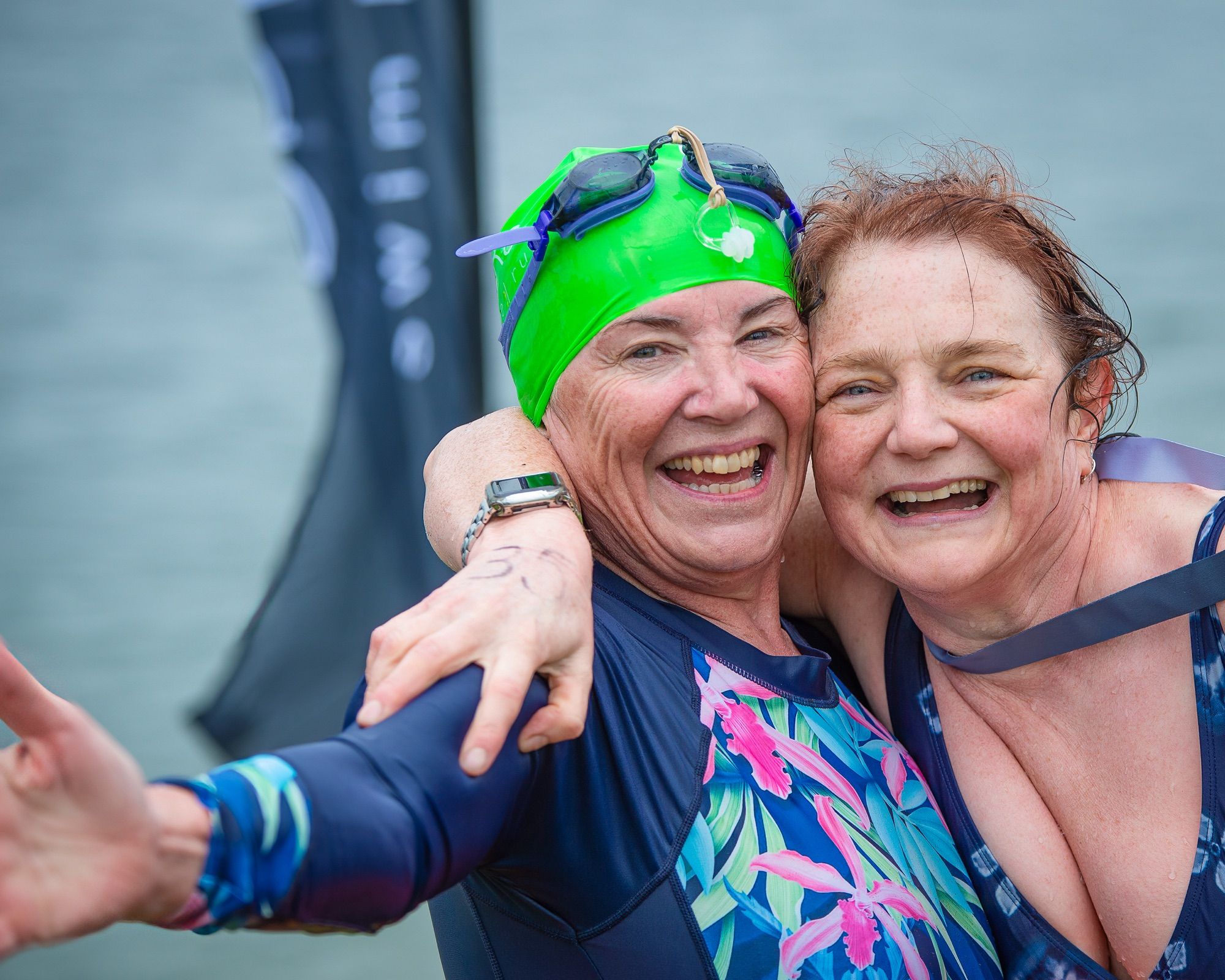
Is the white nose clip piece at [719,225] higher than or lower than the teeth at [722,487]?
higher

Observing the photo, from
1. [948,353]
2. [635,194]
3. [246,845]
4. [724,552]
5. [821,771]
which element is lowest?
[821,771]

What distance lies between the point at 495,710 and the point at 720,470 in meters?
0.84

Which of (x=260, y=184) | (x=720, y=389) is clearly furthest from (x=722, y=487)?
(x=260, y=184)

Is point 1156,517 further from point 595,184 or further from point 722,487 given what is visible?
point 595,184

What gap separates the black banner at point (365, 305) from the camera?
3.54 metres

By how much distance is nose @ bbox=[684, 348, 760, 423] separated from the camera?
80.5 inches

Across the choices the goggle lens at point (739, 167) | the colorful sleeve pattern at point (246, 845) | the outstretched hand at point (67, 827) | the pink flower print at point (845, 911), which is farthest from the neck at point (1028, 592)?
the outstretched hand at point (67, 827)

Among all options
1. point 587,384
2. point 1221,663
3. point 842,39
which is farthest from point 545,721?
point 842,39

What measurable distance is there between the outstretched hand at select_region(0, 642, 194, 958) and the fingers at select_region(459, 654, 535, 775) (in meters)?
0.37

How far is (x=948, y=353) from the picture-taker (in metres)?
2.03

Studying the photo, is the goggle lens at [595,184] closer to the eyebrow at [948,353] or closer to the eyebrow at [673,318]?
the eyebrow at [673,318]

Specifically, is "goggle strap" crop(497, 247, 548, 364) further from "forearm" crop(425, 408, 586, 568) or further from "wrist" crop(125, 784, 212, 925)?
"wrist" crop(125, 784, 212, 925)

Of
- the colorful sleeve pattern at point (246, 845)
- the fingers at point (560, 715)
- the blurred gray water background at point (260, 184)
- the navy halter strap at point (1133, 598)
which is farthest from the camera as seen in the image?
Answer: the blurred gray water background at point (260, 184)

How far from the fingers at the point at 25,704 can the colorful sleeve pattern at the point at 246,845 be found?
125 millimetres
